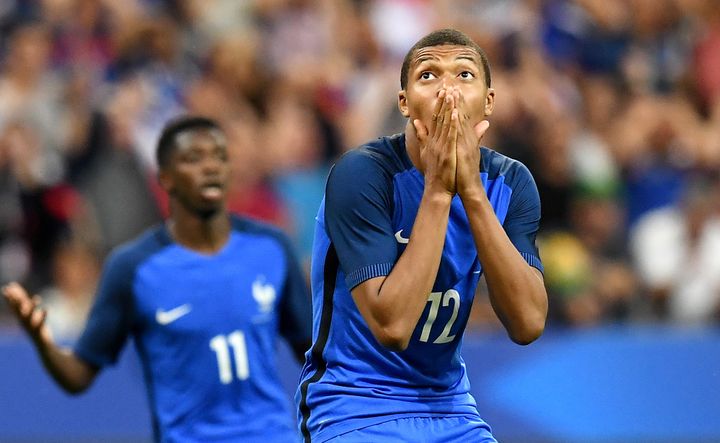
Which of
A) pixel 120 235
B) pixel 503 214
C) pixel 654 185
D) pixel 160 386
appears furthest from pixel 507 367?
pixel 503 214

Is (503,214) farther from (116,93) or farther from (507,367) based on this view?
(116,93)

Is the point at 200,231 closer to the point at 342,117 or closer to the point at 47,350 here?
the point at 47,350

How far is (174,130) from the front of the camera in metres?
6.23

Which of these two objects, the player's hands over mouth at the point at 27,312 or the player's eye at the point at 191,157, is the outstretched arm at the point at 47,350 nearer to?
the player's hands over mouth at the point at 27,312

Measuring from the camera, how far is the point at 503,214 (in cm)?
410

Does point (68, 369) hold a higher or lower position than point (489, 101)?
lower

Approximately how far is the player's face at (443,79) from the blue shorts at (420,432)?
0.92m

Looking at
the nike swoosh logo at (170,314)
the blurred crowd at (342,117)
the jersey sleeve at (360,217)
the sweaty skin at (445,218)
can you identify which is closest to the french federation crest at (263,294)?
the nike swoosh logo at (170,314)

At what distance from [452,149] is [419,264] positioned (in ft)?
1.16

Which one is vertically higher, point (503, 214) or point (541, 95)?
point (541, 95)

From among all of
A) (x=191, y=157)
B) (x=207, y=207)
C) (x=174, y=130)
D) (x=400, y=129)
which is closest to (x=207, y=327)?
(x=207, y=207)

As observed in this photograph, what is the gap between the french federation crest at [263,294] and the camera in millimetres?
5980

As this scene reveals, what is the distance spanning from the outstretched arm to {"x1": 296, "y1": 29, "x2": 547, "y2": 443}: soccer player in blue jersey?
198 cm

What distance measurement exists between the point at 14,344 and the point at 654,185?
4.89 m
